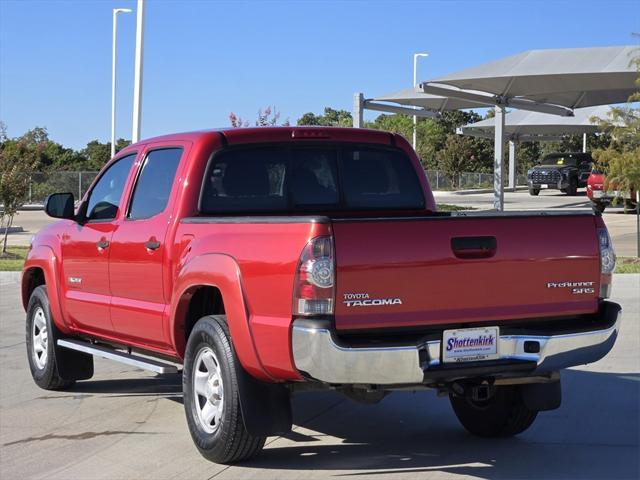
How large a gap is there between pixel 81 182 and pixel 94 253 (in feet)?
137

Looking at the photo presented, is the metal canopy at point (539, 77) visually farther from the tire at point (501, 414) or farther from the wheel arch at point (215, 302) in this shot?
the wheel arch at point (215, 302)

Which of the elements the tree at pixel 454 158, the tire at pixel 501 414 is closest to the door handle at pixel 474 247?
the tire at pixel 501 414

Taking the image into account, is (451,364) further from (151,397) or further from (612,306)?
(151,397)

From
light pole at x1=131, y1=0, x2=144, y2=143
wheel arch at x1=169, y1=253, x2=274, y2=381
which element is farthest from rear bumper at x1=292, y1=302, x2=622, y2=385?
light pole at x1=131, y1=0, x2=144, y2=143

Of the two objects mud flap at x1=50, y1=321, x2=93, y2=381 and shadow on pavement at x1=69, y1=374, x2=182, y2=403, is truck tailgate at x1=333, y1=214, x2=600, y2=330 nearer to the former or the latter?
shadow on pavement at x1=69, y1=374, x2=182, y2=403

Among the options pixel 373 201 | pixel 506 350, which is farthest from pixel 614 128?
pixel 506 350

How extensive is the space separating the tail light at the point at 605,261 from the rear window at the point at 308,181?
1787 mm

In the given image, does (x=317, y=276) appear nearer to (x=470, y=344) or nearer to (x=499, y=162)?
(x=470, y=344)

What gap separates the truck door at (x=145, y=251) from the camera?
22.1ft

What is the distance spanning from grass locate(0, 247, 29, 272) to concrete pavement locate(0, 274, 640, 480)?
10.1m

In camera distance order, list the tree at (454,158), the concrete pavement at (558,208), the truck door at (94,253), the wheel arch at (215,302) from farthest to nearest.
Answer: the tree at (454,158) < the concrete pavement at (558,208) < the truck door at (94,253) < the wheel arch at (215,302)

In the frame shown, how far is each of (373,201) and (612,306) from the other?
1.93 metres

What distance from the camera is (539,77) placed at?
27828mm

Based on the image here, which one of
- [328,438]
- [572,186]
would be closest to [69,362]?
[328,438]
